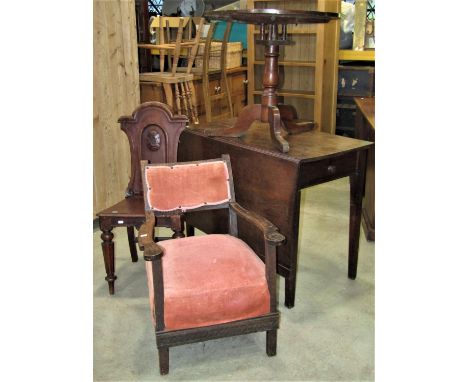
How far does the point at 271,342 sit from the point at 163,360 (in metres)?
0.43

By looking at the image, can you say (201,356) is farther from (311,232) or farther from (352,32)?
(352,32)

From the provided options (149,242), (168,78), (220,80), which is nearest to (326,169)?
(149,242)

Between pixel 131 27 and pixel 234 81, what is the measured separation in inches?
90.9

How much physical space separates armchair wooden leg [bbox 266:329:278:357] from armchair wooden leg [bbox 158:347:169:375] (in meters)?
0.41

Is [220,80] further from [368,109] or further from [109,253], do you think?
[109,253]

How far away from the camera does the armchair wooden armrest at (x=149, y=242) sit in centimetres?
171

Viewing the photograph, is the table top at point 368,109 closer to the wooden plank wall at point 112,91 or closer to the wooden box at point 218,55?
the wooden plank wall at point 112,91

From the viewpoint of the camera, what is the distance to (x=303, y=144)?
2.32 meters

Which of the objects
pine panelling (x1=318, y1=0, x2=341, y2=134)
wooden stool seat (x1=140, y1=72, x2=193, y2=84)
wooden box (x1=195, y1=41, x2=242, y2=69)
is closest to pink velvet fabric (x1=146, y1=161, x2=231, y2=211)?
wooden stool seat (x1=140, y1=72, x2=193, y2=84)

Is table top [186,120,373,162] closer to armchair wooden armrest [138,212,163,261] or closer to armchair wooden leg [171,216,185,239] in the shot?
armchair wooden leg [171,216,185,239]

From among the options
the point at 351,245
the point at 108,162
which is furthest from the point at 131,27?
the point at 351,245

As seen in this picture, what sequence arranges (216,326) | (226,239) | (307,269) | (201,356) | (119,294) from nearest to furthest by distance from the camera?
(216,326)
(201,356)
(226,239)
(119,294)
(307,269)

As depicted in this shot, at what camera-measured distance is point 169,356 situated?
1.99 m

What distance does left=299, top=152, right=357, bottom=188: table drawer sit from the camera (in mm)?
2098
